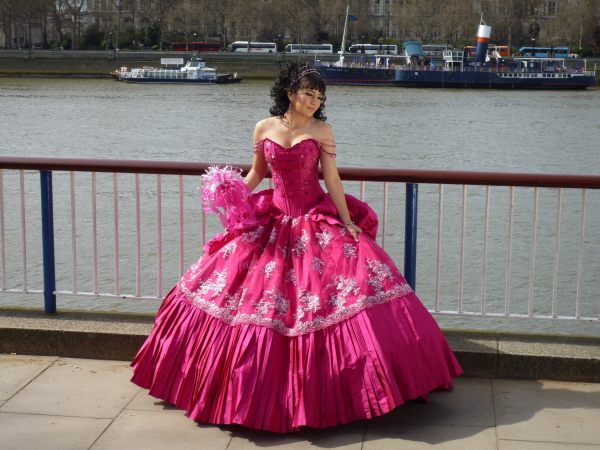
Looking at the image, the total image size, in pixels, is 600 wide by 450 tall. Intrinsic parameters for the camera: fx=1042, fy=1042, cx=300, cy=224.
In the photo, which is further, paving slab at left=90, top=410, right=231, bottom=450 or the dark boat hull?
the dark boat hull

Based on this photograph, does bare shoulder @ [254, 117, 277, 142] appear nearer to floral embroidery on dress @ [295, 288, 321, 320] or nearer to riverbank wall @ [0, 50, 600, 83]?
floral embroidery on dress @ [295, 288, 321, 320]

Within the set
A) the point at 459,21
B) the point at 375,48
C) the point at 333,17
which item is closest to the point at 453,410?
the point at 375,48

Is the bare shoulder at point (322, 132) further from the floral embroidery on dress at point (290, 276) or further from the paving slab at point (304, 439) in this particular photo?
the paving slab at point (304, 439)

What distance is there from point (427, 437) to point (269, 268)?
33.4 inches

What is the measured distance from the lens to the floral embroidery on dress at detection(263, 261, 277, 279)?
12.8ft

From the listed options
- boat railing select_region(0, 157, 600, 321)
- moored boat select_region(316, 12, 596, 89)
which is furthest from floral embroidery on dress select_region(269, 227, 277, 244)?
moored boat select_region(316, 12, 596, 89)

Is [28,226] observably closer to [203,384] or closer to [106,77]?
[203,384]

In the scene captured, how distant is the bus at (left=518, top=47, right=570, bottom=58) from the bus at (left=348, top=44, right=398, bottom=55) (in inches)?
388

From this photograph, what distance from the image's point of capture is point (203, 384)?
3809 millimetres

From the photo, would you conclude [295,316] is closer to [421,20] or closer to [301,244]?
[301,244]

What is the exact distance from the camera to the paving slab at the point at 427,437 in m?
3.61

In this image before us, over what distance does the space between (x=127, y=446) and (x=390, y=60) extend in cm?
6623

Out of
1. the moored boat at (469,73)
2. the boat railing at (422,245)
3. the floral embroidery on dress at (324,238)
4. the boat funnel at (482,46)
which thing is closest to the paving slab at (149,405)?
the floral embroidery on dress at (324,238)

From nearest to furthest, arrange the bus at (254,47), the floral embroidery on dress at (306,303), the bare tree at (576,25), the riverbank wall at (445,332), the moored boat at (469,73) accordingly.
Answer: the floral embroidery on dress at (306,303) → the riverbank wall at (445,332) → the moored boat at (469,73) → the bus at (254,47) → the bare tree at (576,25)
